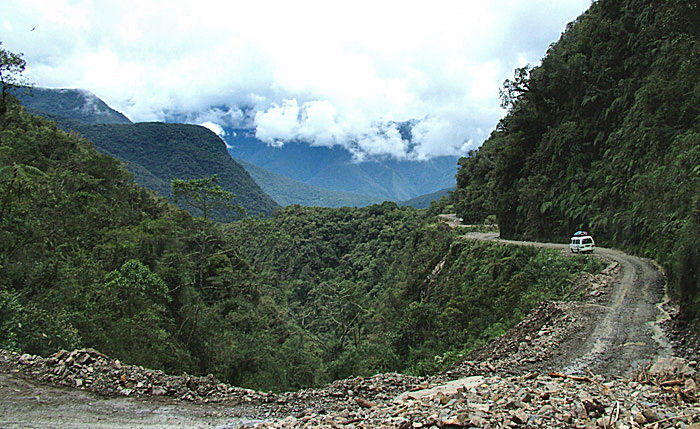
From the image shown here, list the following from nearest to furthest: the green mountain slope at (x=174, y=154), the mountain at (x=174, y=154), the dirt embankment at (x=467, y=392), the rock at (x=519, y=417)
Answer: the rock at (x=519, y=417), the dirt embankment at (x=467, y=392), the mountain at (x=174, y=154), the green mountain slope at (x=174, y=154)

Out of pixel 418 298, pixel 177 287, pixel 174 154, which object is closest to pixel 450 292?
pixel 418 298

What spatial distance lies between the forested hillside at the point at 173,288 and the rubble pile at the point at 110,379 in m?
1.82

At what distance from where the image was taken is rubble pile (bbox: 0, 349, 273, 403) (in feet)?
24.5

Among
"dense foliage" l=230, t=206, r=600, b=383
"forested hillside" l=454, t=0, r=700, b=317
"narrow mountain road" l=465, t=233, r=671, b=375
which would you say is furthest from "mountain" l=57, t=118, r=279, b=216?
"narrow mountain road" l=465, t=233, r=671, b=375

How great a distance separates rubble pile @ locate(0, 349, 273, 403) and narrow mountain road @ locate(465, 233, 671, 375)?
7.82 metres

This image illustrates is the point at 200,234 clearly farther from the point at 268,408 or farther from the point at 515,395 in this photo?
the point at 515,395

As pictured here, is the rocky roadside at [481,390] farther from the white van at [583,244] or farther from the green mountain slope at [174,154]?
the green mountain slope at [174,154]

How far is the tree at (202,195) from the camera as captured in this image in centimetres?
2228

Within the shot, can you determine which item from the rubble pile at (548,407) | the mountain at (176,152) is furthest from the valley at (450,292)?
the mountain at (176,152)

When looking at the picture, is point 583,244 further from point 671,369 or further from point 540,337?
point 671,369

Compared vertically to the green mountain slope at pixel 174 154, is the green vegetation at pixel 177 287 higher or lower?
lower

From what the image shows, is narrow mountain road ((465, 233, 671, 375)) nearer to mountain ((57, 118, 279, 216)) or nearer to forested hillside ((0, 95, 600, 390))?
forested hillside ((0, 95, 600, 390))

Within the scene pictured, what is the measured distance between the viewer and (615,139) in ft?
68.0

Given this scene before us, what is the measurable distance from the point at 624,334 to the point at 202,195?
2252 cm
